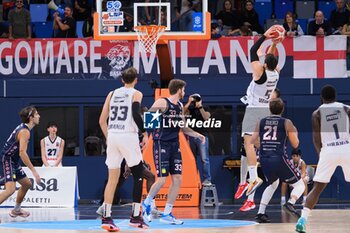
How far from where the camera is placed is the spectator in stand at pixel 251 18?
23.3 metres

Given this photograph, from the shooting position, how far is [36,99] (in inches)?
883

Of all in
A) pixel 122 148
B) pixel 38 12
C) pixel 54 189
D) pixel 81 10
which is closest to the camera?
pixel 122 148

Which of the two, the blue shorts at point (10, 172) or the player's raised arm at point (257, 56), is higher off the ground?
the player's raised arm at point (257, 56)

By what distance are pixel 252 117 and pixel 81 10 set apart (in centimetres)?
913

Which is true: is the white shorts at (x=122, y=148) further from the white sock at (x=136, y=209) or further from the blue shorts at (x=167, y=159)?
the blue shorts at (x=167, y=159)

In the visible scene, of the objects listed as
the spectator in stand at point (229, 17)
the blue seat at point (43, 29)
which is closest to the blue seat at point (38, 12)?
the blue seat at point (43, 29)

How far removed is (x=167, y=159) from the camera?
15289 millimetres

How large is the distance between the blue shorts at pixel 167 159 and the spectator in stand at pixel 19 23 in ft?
25.8

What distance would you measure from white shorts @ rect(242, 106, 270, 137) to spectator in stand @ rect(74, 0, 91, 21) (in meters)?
8.86

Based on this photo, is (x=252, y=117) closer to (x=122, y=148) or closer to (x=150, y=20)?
(x=150, y=20)

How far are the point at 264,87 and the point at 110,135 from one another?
150 inches

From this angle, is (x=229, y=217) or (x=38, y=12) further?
(x=38, y=12)

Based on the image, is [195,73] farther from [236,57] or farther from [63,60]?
[63,60]

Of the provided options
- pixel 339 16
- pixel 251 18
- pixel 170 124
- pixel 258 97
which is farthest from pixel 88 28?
pixel 170 124
